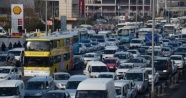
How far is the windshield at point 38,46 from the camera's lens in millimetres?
40156

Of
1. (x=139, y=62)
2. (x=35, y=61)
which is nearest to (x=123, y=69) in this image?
(x=35, y=61)

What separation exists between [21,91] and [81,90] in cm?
457

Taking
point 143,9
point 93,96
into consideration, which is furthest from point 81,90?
point 143,9

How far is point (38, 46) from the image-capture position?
40344 mm

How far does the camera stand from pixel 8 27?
8550 cm

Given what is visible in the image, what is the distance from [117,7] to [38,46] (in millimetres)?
118823

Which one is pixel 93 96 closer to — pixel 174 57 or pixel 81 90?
pixel 81 90

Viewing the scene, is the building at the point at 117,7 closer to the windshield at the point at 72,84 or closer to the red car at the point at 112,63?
the red car at the point at 112,63

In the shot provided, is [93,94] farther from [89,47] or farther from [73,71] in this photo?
[89,47]

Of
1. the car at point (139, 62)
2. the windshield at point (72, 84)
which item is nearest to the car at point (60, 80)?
the windshield at point (72, 84)

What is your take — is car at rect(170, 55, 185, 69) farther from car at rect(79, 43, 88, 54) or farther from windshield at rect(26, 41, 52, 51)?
car at rect(79, 43, 88, 54)

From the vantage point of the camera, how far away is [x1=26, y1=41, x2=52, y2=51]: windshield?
40.2 metres

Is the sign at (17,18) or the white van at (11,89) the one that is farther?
the sign at (17,18)

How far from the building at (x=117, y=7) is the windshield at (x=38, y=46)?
4591 inches
